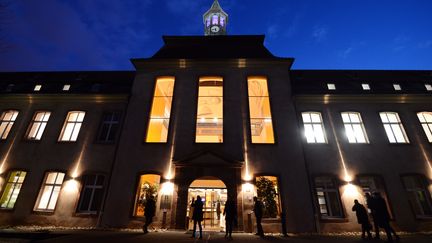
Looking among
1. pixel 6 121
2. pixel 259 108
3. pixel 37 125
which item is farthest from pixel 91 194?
pixel 259 108

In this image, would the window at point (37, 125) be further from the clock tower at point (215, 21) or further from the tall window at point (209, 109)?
the clock tower at point (215, 21)

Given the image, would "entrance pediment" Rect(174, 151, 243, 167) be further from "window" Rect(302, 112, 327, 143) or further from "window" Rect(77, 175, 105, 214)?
"window" Rect(302, 112, 327, 143)

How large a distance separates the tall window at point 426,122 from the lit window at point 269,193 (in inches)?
395

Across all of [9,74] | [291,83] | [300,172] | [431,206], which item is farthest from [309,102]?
[9,74]

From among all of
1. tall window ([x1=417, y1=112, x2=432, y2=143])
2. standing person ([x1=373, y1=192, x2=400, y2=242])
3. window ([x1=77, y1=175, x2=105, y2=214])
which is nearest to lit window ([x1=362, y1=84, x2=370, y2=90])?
tall window ([x1=417, y1=112, x2=432, y2=143])

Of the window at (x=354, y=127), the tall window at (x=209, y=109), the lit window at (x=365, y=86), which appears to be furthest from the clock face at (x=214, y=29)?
the window at (x=354, y=127)

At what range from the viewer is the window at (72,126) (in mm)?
12708

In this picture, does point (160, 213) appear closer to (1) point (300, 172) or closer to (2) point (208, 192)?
(2) point (208, 192)

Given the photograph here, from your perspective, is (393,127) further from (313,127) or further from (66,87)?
(66,87)

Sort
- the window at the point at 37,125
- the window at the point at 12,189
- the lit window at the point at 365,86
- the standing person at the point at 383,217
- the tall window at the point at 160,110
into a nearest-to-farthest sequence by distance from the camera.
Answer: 1. the standing person at the point at 383,217
2. the window at the point at 12,189
3. the tall window at the point at 160,110
4. the window at the point at 37,125
5. the lit window at the point at 365,86

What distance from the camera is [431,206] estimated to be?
10477 mm

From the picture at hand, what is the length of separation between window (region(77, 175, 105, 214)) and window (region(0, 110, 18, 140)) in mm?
7052

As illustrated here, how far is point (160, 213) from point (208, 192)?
329 centimetres

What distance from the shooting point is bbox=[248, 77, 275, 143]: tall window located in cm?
1294
